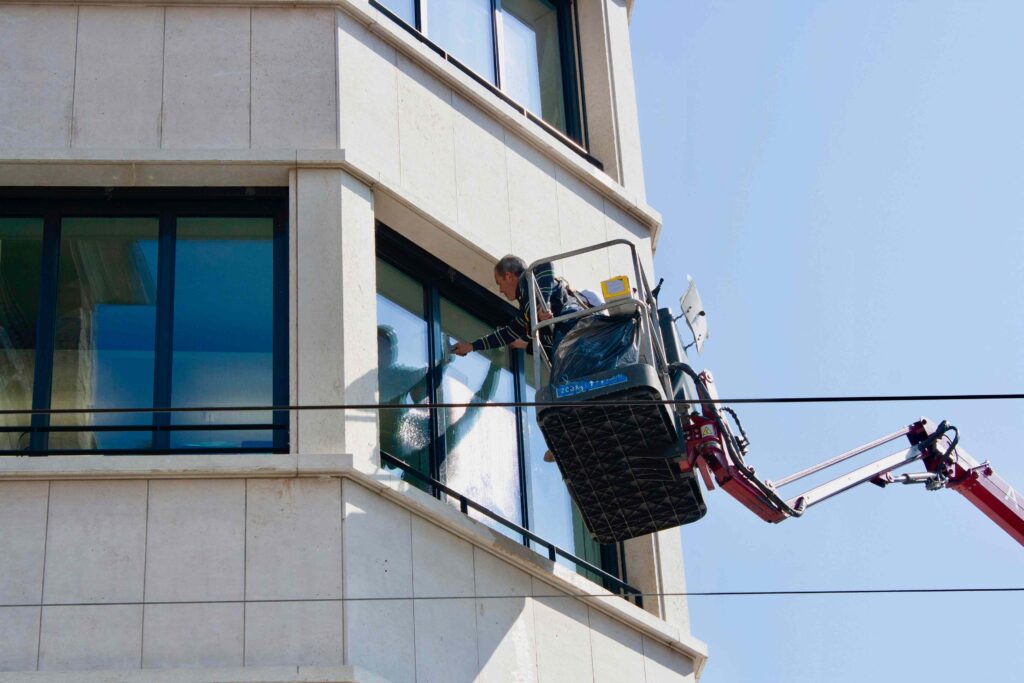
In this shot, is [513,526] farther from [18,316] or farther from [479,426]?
[18,316]

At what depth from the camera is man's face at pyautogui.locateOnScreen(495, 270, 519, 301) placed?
13.4 metres

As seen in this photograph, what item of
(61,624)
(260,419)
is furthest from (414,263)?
(61,624)

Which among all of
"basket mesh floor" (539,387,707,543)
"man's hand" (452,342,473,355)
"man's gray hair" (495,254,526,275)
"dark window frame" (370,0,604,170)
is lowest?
"basket mesh floor" (539,387,707,543)

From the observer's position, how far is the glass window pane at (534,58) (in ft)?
53.4

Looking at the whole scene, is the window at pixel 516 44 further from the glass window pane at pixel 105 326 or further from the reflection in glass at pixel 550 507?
the glass window pane at pixel 105 326

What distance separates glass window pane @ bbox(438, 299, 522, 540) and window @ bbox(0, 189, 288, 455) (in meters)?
1.61

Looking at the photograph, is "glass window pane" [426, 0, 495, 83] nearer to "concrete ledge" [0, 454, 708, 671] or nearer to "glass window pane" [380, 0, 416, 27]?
"glass window pane" [380, 0, 416, 27]

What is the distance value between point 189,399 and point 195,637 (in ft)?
6.47

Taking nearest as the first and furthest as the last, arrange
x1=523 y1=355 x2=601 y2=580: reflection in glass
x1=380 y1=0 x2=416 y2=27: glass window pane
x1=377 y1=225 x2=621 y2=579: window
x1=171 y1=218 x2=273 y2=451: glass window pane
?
x1=171 y1=218 x2=273 y2=451: glass window pane < x1=377 y1=225 x2=621 y2=579: window < x1=523 y1=355 x2=601 y2=580: reflection in glass < x1=380 y1=0 x2=416 y2=27: glass window pane

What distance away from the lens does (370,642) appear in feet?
37.9

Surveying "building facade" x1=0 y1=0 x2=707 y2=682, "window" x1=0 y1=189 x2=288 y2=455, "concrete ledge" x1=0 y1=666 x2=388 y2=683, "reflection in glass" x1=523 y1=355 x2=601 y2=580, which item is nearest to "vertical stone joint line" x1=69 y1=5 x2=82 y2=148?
"building facade" x1=0 y1=0 x2=707 y2=682

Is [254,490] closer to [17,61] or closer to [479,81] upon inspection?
[17,61]

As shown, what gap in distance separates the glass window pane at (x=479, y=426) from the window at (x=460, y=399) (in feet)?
0.03

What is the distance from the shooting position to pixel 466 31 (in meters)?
15.8
